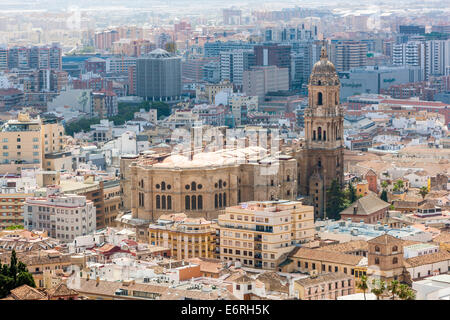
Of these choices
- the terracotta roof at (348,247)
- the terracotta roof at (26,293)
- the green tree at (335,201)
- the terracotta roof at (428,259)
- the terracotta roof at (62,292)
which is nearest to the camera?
the terracotta roof at (26,293)

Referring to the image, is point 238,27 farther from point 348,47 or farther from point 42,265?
point 42,265

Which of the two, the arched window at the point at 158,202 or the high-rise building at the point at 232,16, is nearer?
the arched window at the point at 158,202

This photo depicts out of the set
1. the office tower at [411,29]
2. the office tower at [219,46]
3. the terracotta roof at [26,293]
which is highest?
the office tower at [411,29]

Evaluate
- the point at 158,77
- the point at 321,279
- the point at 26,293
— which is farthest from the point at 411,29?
the point at 26,293

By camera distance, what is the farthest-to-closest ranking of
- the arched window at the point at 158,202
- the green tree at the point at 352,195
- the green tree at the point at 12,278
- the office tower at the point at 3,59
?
the office tower at the point at 3,59 → the green tree at the point at 352,195 → the arched window at the point at 158,202 → the green tree at the point at 12,278

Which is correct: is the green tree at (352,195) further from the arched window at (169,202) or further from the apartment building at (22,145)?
the apartment building at (22,145)

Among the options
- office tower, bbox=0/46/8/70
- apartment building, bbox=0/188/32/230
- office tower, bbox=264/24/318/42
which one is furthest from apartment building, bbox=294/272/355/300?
office tower, bbox=0/46/8/70

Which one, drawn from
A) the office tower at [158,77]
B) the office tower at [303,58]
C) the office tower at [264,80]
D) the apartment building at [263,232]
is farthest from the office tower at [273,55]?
the apartment building at [263,232]

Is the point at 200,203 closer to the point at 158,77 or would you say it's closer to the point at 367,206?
the point at 367,206
